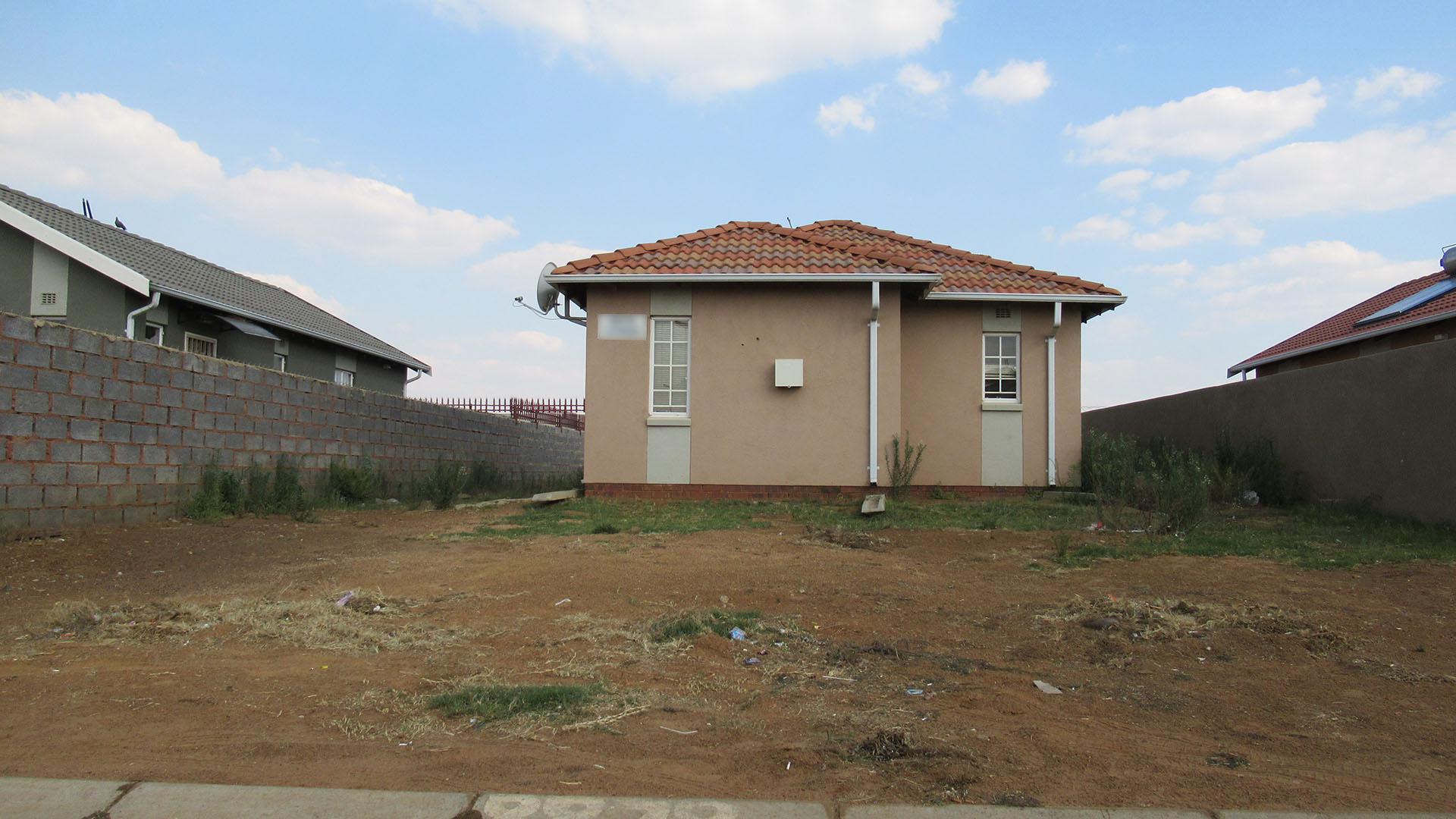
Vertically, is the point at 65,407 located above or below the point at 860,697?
above

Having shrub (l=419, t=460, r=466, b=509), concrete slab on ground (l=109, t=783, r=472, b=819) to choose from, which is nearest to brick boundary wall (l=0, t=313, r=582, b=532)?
shrub (l=419, t=460, r=466, b=509)

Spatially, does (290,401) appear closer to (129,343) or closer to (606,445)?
(129,343)

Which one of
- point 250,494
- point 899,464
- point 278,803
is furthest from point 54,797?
point 899,464

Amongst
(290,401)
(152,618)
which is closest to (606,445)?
(290,401)

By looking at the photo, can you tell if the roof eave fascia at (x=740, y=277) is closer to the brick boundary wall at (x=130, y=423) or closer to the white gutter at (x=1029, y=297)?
the white gutter at (x=1029, y=297)

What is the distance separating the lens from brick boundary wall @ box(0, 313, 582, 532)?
7598 mm

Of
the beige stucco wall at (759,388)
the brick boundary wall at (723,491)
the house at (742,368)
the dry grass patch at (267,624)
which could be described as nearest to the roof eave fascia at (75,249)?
the house at (742,368)

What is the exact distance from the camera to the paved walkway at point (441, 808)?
115 inches

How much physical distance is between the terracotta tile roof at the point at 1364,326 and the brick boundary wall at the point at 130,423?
754 inches

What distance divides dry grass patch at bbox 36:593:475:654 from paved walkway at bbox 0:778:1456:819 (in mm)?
1724

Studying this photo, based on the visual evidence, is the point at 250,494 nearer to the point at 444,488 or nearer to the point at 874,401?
the point at 444,488

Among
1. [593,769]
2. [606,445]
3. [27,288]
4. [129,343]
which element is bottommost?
[593,769]

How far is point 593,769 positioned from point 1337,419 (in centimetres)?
1096

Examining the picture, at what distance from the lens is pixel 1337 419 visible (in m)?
10.8
